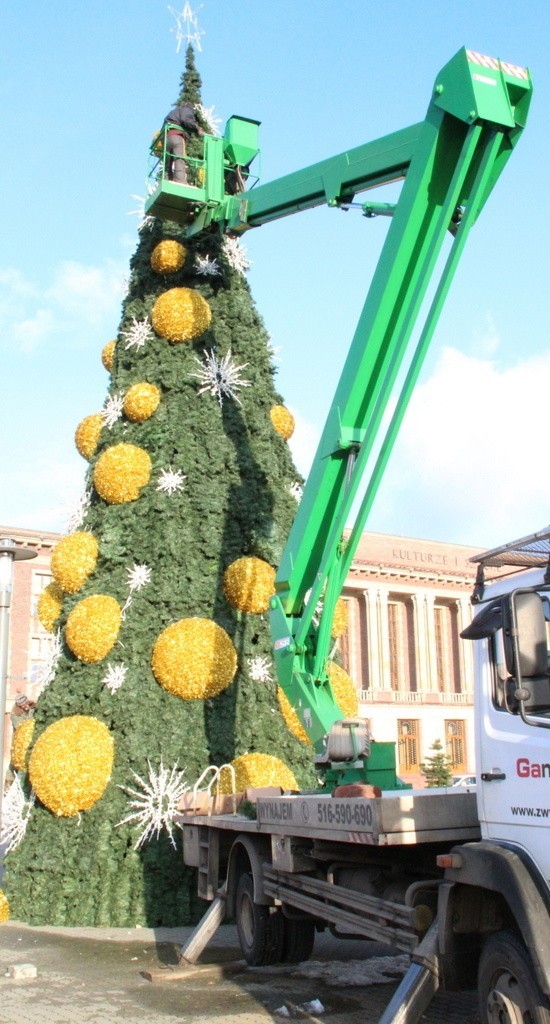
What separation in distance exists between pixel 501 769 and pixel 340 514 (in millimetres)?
3864

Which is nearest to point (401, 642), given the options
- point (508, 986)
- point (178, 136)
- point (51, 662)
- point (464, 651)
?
point (464, 651)

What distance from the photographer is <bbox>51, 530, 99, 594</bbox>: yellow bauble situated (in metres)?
12.4

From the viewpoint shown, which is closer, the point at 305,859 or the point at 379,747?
the point at 305,859

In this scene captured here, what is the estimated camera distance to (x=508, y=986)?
5.12 metres

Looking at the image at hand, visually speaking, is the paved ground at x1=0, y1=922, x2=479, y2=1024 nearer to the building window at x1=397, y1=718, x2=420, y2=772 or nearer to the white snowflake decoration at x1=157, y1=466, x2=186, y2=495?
the white snowflake decoration at x1=157, y1=466, x2=186, y2=495

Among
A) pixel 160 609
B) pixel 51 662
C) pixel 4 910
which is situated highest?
pixel 160 609

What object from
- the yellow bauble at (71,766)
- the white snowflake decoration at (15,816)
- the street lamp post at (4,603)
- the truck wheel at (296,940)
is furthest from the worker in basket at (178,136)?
the truck wheel at (296,940)

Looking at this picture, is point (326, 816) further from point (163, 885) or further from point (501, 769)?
point (163, 885)

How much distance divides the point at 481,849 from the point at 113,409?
9.14 metres

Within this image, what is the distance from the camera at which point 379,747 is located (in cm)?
→ 859

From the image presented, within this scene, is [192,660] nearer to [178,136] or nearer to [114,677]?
[114,677]

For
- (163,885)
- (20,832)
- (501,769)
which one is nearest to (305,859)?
(501,769)

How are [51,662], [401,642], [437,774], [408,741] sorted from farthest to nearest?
[401,642] < [408,741] < [437,774] < [51,662]

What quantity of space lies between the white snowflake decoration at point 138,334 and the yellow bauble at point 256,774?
5721 millimetres
